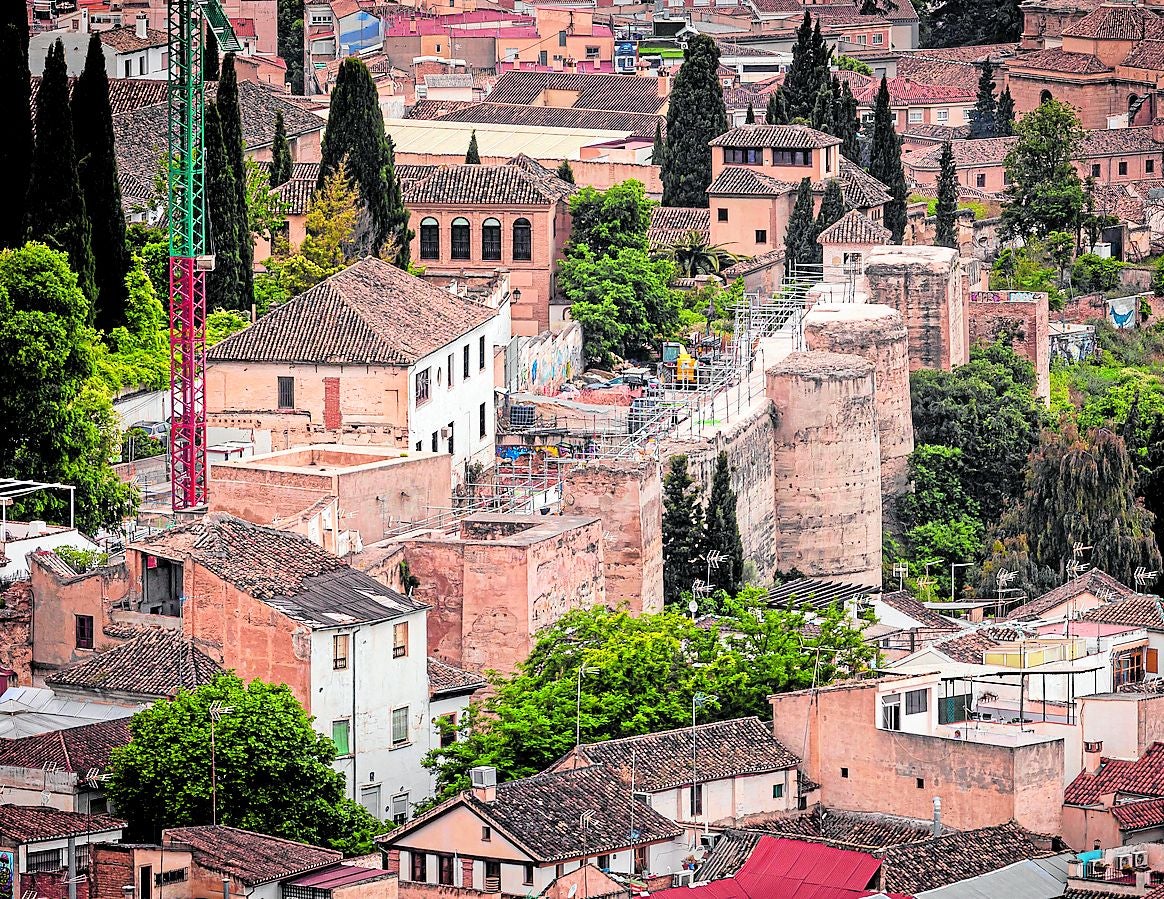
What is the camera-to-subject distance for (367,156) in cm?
6956

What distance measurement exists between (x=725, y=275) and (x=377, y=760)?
99.6ft

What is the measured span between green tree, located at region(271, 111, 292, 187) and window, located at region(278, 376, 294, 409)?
46.4 feet

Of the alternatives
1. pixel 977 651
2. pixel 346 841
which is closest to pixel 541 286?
pixel 977 651

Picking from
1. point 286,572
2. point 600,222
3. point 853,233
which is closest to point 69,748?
point 286,572

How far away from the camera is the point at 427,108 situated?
9644cm

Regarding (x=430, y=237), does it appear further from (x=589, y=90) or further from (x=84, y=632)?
(x=589, y=90)

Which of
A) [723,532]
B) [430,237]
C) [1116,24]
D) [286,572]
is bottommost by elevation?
[723,532]

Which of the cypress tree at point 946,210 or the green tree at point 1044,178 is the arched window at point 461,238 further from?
the green tree at point 1044,178

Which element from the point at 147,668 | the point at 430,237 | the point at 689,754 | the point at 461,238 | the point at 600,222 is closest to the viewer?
the point at 689,754

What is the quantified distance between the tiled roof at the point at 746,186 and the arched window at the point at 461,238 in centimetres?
788

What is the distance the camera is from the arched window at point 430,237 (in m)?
71.2

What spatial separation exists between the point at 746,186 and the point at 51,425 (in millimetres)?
25679

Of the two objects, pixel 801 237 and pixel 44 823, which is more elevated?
pixel 801 237

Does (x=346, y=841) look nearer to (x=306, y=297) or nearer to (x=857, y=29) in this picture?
(x=306, y=297)
